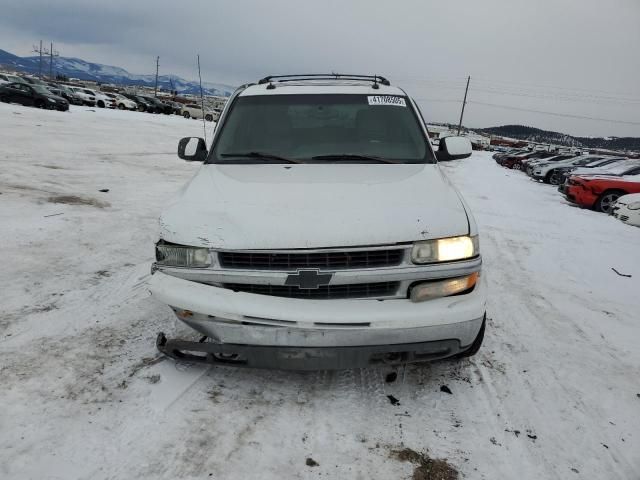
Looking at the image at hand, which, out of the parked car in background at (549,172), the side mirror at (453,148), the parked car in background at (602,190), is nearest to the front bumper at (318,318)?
the side mirror at (453,148)

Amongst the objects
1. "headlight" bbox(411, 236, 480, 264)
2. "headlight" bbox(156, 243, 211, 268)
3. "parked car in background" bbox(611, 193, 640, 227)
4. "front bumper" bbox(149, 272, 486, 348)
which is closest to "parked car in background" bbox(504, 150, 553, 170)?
"parked car in background" bbox(611, 193, 640, 227)

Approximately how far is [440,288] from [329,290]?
25.6 inches

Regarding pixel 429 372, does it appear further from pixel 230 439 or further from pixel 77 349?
pixel 77 349

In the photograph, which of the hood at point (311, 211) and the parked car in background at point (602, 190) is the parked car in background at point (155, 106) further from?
the hood at point (311, 211)

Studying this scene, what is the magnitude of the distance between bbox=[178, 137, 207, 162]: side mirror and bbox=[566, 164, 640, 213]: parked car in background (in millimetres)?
11009

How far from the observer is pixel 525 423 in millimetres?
2512

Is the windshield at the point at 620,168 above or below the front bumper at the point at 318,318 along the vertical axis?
above

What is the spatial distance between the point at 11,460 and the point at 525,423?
2721 millimetres

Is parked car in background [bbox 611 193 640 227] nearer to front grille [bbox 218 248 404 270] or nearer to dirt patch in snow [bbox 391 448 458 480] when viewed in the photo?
front grille [bbox 218 248 404 270]

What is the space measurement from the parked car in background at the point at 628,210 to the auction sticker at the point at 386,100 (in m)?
8.16

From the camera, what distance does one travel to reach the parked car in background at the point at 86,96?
127 feet

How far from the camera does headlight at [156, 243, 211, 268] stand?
247 cm

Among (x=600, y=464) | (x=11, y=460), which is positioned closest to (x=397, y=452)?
(x=600, y=464)

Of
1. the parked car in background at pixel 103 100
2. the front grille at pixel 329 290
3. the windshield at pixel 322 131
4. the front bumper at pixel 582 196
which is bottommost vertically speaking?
the front grille at pixel 329 290
